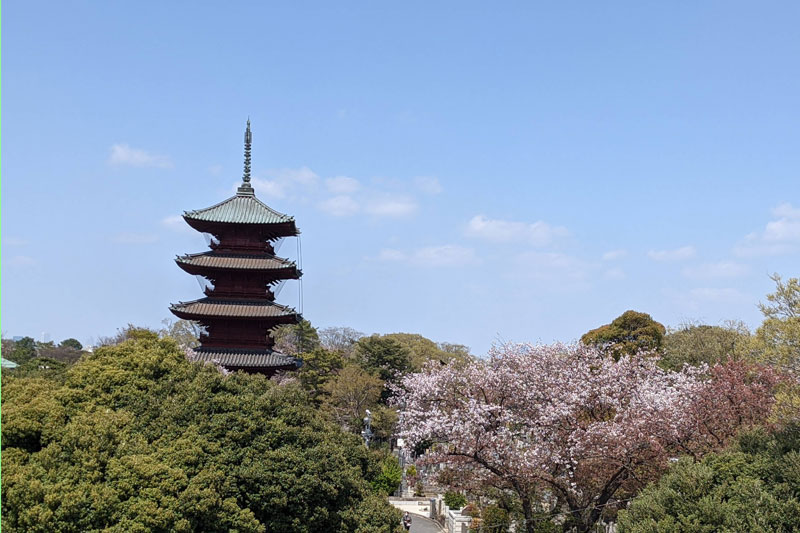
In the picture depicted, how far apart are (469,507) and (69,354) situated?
60.3 meters

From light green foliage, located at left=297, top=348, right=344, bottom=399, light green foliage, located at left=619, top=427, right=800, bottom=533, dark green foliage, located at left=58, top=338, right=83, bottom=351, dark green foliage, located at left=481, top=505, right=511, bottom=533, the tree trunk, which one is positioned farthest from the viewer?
dark green foliage, located at left=58, top=338, right=83, bottom=351

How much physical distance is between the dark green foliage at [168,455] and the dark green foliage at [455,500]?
40.6 feet

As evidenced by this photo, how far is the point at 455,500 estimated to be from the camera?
77.6ft

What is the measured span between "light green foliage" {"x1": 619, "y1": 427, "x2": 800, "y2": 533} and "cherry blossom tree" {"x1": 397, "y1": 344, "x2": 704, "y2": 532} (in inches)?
136

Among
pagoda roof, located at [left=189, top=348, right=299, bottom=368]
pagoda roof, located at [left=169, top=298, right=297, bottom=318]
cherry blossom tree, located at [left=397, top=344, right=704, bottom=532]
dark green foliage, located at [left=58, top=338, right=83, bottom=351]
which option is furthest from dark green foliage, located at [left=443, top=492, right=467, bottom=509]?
dark green foliage, located at [left=58, top=338, right=83, bottom=351]

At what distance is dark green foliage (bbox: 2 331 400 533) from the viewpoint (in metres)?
8.82

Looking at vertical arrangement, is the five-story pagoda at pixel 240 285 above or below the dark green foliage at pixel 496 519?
above

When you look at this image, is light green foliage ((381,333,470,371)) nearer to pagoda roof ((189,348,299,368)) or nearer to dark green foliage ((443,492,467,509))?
dark green foliage ((443,492,467,509))

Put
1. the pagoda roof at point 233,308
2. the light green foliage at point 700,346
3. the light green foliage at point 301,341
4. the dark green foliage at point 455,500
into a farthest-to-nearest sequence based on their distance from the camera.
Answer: the light green foliage at point 301,341 → the light green foliage at point 700,346 → the dark green foliage at point 455,500 → the pagoda roof at point 233,308

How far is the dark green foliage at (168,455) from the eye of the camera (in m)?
8.82

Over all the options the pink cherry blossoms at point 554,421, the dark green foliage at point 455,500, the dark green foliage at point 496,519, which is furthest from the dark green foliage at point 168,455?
the dark green foliage at point 455,500

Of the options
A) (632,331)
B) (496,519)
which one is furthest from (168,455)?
(632,331)

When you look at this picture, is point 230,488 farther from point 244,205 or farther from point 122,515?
point 244,205

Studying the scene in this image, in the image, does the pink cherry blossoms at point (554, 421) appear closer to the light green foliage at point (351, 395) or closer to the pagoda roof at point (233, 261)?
the pagoda roof at point (233, 261)
